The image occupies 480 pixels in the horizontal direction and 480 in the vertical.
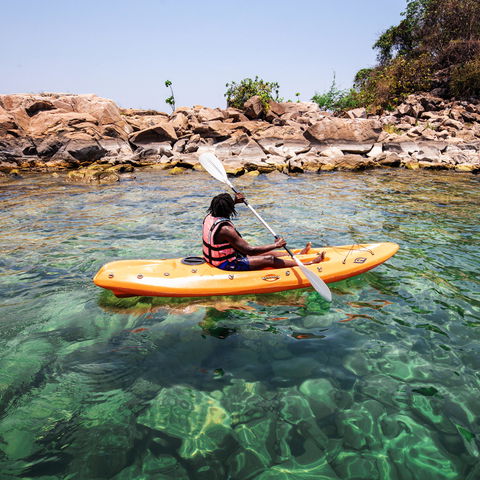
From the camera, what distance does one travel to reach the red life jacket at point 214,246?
3.82 meters

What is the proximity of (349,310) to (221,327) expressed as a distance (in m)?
1.46

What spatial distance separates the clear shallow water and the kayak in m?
0.17

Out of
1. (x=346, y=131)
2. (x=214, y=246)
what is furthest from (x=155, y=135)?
(x=214, y=246)

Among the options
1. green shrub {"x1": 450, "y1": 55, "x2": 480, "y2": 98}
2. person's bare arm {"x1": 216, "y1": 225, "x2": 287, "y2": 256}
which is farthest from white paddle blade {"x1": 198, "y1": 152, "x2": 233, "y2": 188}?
green shrub {"x1": 450, "y1": 55, "x2": 480, "y2": 98}

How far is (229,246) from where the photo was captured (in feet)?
13.2

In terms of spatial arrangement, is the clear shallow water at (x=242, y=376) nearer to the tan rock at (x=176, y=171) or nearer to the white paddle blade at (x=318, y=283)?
the white paddle blade at (x=318, y=283)

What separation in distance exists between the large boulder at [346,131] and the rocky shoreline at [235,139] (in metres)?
0.05

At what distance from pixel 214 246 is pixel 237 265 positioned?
1.28ft

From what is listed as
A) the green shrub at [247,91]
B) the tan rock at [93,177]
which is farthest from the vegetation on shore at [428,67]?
the tan rock at [93,177]

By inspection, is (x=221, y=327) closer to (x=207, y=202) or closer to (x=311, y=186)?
(x=207, y=202)

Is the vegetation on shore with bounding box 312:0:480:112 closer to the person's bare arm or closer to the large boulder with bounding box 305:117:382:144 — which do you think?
the large boulder with bounding box 305:117:382:144

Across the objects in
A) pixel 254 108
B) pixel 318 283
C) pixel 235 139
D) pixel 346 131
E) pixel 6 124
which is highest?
pixel 254 108

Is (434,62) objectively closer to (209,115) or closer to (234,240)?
(209,115)

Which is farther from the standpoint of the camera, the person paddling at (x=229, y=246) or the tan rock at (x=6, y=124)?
the tan rock at (x=6, y=124)
